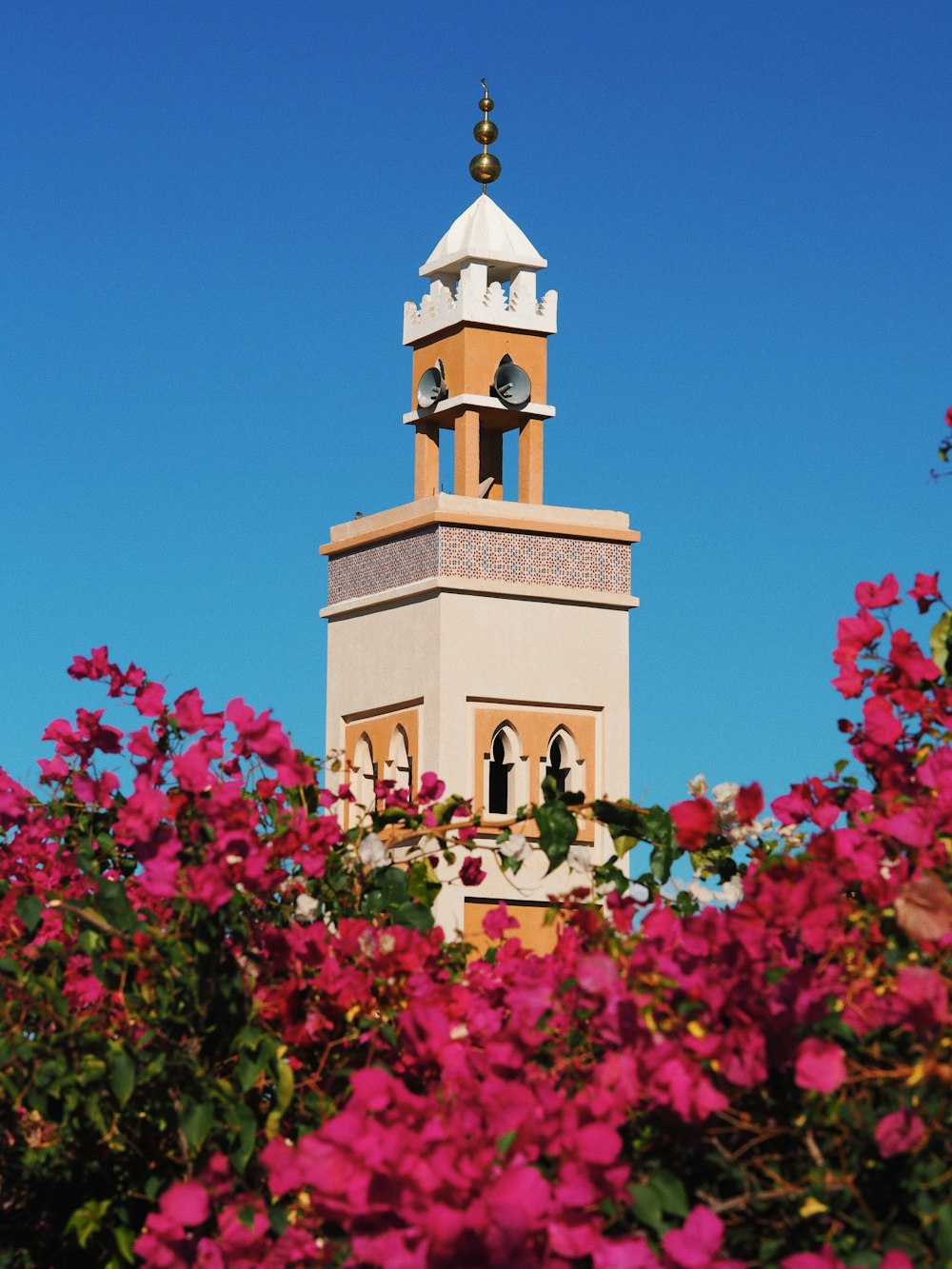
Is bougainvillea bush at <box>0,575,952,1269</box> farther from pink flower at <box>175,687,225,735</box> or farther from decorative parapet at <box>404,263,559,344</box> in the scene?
decorative parapet at <box>404,263,559,344</box>

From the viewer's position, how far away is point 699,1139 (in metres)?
2.65

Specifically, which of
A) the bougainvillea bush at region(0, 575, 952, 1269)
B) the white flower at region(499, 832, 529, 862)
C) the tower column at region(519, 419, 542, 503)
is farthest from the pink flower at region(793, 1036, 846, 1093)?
the tower column at region(519, 419, 542, 503)

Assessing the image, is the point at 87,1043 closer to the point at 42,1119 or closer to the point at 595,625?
the point at 42,1119

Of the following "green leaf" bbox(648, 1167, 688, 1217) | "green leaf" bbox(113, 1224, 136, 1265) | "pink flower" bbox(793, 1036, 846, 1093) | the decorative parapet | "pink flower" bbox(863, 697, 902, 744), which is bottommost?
"green leaf" bbox(113, 1224, 136, 1265)

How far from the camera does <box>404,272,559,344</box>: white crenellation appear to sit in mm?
17953

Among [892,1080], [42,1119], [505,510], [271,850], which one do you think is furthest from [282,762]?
[505,510]

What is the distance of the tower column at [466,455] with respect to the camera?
17.6 meters

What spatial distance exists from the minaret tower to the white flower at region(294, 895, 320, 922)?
12791 mm

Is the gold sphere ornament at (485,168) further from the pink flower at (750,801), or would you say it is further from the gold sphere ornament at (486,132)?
the pink flower at (750,801)

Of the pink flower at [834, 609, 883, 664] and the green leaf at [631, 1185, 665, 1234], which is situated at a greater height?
the pink flower at [834, 609, 883, 664]

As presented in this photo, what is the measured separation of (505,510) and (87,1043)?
14.4m

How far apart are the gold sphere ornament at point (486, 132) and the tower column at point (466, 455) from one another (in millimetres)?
2673

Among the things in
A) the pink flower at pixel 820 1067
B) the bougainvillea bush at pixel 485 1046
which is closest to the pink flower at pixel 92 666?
the bougainvillea bush at pixel 485 1046

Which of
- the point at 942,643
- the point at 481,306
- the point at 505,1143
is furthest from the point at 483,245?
the point at 505,1143
